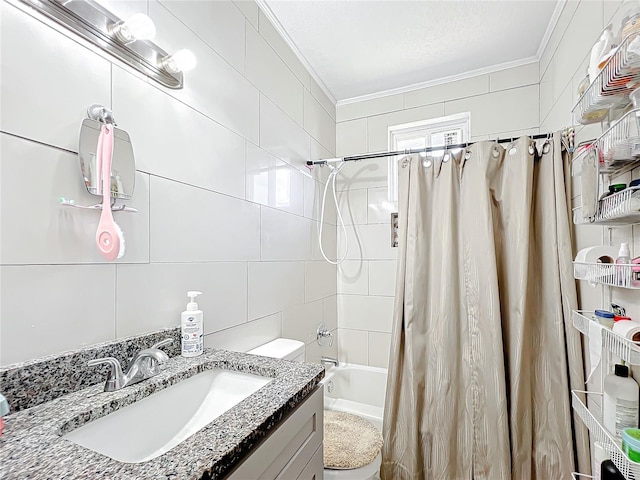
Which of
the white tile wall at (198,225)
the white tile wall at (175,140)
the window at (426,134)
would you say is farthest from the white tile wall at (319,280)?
the white tile wall at (175,140)

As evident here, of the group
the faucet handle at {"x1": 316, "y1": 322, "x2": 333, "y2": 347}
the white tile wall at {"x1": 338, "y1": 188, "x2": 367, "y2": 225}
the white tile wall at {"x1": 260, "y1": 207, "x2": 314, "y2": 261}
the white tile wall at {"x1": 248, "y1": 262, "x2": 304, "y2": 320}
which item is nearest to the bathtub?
the faucet handle at {"x1": 316, "y1": 322, "x2": 333, "y2": 347}

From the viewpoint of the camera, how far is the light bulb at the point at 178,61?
1009 mm

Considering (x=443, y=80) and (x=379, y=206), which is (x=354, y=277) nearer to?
(x=379, y=206)

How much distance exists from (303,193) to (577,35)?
1.56m

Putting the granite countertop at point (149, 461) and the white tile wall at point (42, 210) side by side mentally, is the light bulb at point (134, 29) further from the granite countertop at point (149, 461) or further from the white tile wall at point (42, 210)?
the granite countertop at point (149, 461)

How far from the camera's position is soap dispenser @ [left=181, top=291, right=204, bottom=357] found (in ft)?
3.32

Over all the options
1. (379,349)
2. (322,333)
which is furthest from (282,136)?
(379,349)

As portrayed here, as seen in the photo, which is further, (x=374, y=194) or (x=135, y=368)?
(x=374, y=194)

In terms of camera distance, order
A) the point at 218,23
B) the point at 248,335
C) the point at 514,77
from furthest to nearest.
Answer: the point at 514,77
the point at 248,335
the point at 218,23

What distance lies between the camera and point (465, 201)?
1.73 m

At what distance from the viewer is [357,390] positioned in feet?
7.84

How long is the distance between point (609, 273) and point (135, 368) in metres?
1.36

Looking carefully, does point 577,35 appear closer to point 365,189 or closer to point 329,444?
point 365,189

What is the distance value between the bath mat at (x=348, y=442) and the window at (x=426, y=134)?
155 cm
